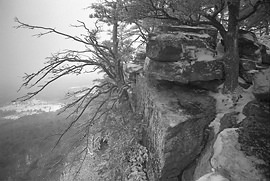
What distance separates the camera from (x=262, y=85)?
4031mm

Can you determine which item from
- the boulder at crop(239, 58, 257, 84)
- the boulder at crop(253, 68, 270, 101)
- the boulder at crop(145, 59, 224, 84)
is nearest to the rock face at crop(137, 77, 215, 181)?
the boulder at crop(145, 59, 224, 84)

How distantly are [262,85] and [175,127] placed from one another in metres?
2.46

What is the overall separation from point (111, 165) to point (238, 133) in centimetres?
556

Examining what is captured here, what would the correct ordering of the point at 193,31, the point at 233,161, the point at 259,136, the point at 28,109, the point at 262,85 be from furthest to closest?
the point at 28,109 < the point at 193,31 < the point at 262,85 < the point at 259,136 < the point at 233,161

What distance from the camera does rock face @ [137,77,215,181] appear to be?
14.6 feet

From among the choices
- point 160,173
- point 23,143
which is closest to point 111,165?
point 160,173

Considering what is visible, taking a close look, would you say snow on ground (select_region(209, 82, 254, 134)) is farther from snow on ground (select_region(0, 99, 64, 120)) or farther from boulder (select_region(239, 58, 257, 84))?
snow on ground (select_region(0, 99, 64, 120))

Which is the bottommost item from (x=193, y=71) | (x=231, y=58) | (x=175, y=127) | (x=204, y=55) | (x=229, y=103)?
(x=175, y=127)

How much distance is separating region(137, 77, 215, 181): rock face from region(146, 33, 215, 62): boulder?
1.12 meters

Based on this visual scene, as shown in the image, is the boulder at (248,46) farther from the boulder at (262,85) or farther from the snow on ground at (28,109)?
the snow on ground at (28,109)

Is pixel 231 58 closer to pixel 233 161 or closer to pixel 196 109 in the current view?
pixel 196 109

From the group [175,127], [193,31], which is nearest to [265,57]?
[193,31]

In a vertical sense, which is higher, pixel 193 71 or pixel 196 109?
pixel 193 71

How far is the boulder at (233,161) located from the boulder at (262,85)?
163 cm
